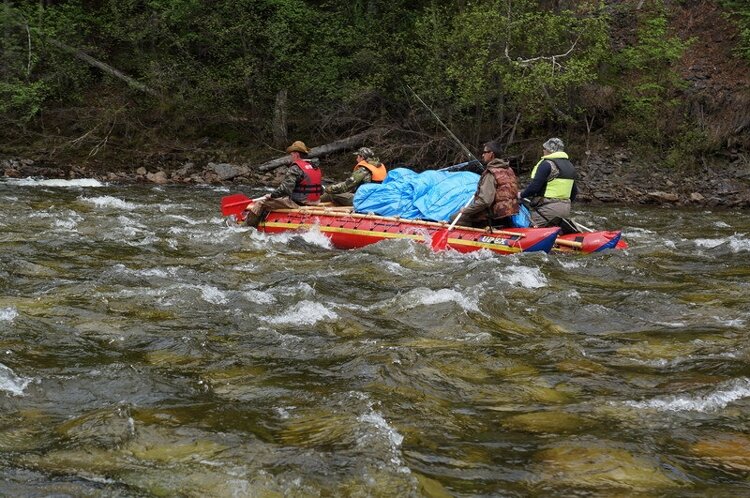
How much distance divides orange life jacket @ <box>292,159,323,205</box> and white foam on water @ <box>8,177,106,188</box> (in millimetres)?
7219

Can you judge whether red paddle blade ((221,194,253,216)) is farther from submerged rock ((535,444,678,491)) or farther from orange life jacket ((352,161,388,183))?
submerged rock ((535,444,678,491))

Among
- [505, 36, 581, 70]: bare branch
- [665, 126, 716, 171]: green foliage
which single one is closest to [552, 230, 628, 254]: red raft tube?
[505, 36, 581, 70]: bare branch

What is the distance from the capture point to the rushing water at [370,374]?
12.8 ft

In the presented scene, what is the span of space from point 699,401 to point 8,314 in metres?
5.07

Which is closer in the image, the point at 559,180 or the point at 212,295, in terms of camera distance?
the point at 212,295

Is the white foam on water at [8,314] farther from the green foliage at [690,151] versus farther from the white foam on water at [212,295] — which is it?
the green foliage at [690,151]

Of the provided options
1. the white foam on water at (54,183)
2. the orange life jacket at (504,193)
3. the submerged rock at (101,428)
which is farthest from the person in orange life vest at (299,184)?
the submerged rock at (101,428)

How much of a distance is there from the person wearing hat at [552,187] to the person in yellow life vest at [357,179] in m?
2.30

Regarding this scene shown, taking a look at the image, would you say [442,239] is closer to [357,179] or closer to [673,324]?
[357,179]

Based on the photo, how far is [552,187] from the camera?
1053 centimetres

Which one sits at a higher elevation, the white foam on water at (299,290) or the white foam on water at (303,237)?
the white foam on water at (299,290)

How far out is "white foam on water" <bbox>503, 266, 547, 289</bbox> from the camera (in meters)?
8.16

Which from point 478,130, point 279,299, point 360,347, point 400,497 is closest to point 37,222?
point 279,299

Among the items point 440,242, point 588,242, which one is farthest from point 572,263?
point 440,242
